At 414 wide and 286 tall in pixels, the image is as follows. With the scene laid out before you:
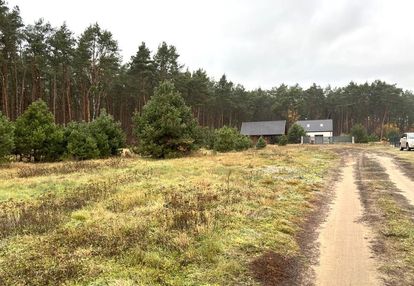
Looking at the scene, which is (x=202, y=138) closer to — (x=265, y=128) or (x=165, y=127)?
(x=165, y=127)

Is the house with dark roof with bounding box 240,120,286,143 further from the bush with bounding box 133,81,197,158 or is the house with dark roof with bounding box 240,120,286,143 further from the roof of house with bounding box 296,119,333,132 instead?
the bush with bounding box 133,81,197,158

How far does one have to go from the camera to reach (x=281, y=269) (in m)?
6.98

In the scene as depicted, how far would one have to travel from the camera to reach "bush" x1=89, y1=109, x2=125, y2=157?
32.3 meters

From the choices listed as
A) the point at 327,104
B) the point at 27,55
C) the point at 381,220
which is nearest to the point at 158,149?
the point at 381,220

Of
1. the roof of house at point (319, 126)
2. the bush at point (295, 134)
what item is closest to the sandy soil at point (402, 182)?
the bush at point (295, 134)

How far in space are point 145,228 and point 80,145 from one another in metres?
23.4

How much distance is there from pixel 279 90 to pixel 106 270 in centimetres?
12358

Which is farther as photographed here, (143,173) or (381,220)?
(143,173)

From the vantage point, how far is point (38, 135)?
28812mm

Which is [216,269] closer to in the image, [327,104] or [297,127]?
[297,127]

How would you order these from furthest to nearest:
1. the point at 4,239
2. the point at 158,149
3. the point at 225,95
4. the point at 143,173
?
the point at 225,95 → the point at 158,149 → the point at 143,173 → the point at 4,239

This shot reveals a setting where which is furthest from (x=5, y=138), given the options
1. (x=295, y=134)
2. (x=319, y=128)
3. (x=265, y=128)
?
(x=319, y=128)

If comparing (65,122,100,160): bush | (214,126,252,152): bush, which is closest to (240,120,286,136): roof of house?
(214,126,252,152): bush

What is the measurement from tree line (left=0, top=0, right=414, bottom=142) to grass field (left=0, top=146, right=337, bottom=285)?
27404 millimetres
